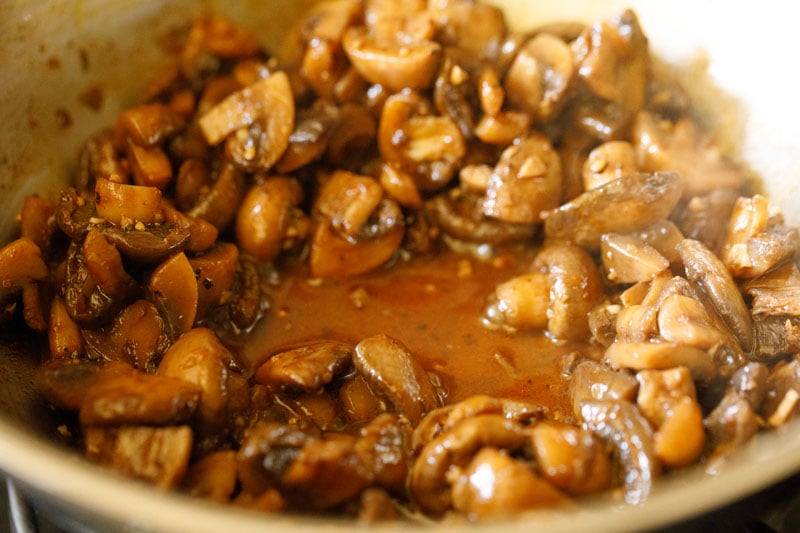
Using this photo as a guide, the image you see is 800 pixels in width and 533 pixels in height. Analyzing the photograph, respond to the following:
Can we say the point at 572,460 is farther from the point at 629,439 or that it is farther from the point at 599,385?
the point at 599,385

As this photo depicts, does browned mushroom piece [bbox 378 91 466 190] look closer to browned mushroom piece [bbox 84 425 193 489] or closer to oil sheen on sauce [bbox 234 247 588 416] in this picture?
oil sheen on sauce [bbox 234 247 588 416]

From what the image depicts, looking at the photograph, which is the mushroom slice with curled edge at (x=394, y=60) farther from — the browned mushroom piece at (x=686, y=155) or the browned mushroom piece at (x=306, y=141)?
the browned mushroom piece at (x=686, y=155)

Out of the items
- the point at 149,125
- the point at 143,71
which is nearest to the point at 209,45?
the point at 143,71

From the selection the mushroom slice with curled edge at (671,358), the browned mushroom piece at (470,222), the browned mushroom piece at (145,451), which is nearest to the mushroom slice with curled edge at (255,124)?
the browned mushroom piece at (470,222)

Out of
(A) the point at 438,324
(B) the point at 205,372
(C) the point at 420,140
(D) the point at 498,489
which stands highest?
(C) the point at 420,140

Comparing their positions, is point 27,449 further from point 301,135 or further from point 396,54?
point 396,54

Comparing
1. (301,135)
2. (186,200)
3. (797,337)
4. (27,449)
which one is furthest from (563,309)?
(27,449)
